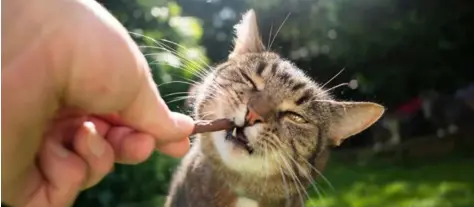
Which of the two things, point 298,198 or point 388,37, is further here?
point 388,37

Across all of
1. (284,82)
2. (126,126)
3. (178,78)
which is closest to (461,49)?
(178,78)

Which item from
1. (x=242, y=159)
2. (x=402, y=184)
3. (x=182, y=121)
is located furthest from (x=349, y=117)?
(x=402, y=184)

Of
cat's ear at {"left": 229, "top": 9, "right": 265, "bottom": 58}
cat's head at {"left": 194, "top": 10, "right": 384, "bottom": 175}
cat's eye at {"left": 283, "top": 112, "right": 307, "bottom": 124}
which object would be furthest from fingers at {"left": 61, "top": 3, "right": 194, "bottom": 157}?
cat's ear at {"left": 229, "top": 9, "right": 265, "bottom": 58}

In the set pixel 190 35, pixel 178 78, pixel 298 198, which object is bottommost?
pixel 298 198

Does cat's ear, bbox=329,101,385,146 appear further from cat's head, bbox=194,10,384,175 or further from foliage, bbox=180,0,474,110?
foliage, bbox=180,0,474,110

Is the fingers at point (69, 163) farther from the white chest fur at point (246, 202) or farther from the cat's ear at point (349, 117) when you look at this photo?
the cat's ear at point (349, 117)

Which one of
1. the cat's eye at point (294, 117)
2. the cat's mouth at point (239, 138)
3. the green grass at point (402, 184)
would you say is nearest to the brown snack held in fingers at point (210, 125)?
the cat's mouth at point (239, 138)

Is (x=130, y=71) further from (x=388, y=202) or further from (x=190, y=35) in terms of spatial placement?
(x=388, y=202)
